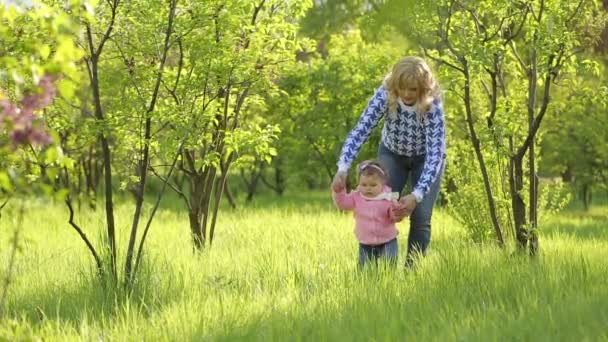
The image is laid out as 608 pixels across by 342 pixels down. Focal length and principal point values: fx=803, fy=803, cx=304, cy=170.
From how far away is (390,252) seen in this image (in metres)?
5.17

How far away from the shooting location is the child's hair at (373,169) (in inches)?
197

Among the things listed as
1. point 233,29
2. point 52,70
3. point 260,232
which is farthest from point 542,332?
point 260,232

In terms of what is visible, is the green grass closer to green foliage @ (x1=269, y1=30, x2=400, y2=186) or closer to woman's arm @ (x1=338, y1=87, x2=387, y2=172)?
woman's arm @ (x1=338, y1=87, x2=387, y2=172)

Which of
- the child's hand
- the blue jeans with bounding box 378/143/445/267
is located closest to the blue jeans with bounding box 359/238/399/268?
the blue jeans with bounding box 378/143/445/267

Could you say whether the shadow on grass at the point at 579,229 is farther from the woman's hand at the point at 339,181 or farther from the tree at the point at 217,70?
the woman's hand at the point at 339,181

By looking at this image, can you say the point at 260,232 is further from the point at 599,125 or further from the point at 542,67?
the point at 599,125

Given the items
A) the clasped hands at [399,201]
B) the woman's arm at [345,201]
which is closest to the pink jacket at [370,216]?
the woman's arm at [345,201]

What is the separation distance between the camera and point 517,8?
6500mm

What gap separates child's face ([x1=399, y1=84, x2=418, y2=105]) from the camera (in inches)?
194

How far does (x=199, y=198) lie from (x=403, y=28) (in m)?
2.58

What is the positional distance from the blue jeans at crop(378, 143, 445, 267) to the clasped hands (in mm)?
283

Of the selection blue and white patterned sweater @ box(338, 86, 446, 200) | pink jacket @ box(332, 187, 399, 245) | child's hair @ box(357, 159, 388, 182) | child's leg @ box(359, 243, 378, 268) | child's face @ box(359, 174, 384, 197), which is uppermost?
blue and white patterned sweater @ box(338, 86, 446, 200)

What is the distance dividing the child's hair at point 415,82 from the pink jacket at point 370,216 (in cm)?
56

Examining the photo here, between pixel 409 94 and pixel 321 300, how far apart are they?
1.43 m
